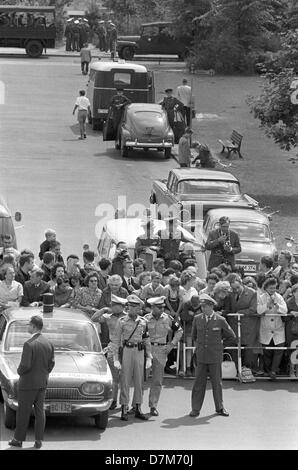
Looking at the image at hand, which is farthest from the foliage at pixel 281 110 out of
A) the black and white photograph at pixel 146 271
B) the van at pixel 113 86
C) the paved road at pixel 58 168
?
the van at pixel 113 86

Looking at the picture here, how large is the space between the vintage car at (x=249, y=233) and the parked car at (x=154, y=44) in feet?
121

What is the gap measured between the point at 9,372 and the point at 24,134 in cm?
2772

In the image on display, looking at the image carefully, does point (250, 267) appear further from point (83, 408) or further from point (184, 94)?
point (184, 94)

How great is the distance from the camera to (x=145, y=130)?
38.9 meters

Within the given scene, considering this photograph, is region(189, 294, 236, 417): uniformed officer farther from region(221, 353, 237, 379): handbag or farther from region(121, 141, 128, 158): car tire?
region(121, 141, 128, 158): car tire

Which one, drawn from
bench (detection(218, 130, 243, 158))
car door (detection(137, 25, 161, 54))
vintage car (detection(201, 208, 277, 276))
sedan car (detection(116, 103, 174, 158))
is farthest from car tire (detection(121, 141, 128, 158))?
car door (detection(137, 25, 161, 54))

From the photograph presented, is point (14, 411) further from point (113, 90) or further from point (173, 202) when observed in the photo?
point (113, 90)

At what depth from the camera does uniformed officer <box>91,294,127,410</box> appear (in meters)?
17.6

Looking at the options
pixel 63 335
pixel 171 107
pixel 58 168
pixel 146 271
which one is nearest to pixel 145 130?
pixel 171 107

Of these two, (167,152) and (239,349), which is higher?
(239,349)

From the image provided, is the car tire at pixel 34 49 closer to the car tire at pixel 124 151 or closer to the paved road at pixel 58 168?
the paved road at pixel 58 168

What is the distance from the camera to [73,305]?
63.5 ft

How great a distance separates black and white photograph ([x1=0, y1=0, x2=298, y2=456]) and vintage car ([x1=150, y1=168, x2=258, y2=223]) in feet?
0.17

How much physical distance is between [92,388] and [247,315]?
3.85 m
